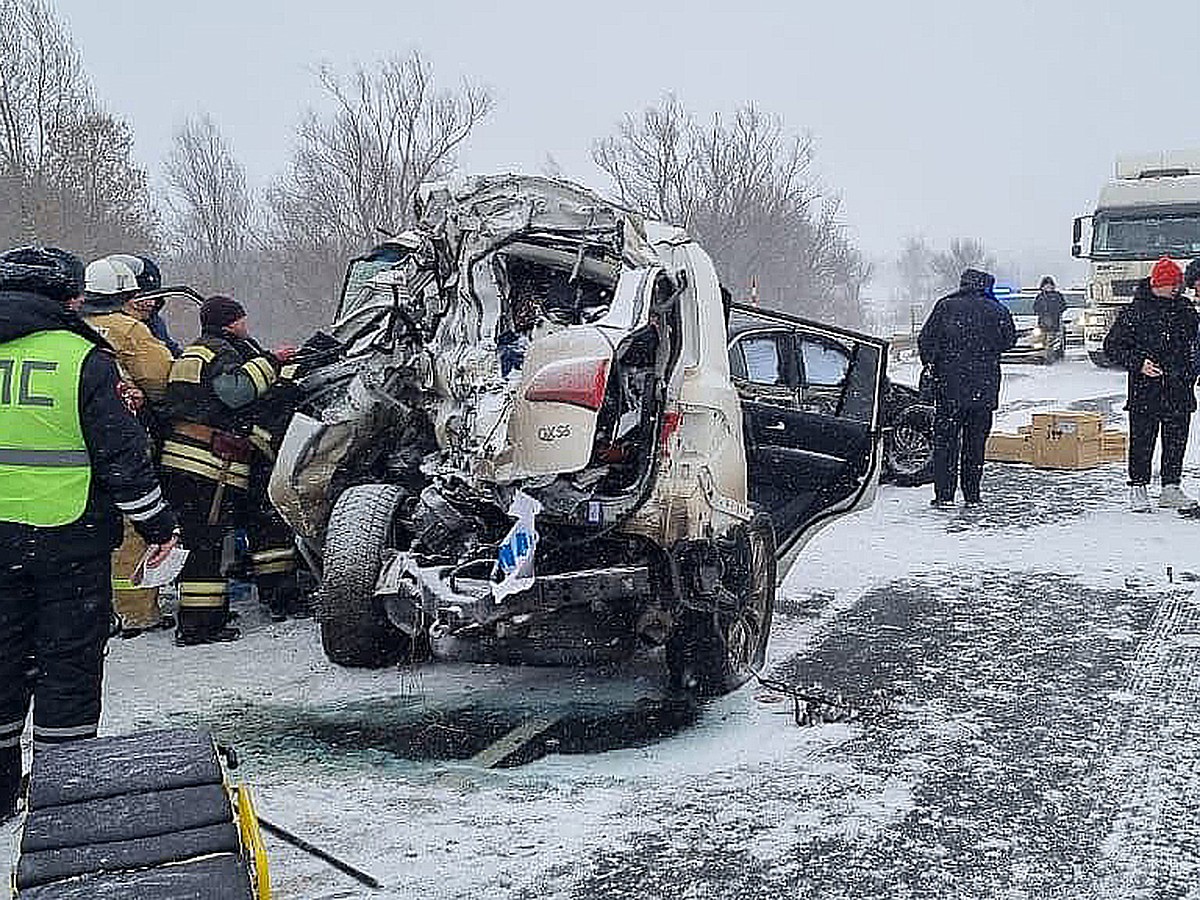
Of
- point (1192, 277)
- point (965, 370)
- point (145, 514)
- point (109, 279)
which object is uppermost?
point (1192, 277)

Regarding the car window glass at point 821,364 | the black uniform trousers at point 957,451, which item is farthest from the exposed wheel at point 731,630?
the black uniform trousers at point 957,451

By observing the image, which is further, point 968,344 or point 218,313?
point 968,344

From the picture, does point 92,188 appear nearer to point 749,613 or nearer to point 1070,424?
point 1070,424

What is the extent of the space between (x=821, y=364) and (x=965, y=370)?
84.3 inches

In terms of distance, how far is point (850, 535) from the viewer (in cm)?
933

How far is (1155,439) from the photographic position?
31.7 feet

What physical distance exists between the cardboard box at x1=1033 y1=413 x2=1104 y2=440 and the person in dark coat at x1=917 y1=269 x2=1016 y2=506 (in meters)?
2.16

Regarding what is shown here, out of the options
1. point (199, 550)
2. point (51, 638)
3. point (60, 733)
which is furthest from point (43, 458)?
point (199, 550)

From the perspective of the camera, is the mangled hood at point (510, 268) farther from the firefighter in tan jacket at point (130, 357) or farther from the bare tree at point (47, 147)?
the bare tree at point (47, 147)

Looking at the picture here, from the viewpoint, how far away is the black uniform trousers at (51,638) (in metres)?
4.22

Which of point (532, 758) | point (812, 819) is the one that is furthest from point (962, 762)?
point (532, 758)

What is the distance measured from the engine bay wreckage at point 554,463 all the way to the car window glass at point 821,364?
194cm

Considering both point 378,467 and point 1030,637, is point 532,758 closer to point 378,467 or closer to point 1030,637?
point 378,467

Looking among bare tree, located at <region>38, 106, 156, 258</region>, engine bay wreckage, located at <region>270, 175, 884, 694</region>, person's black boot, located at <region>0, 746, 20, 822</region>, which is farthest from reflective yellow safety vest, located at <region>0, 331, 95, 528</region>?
bare tree, located at <region>38, 106, 156, 258</region>
